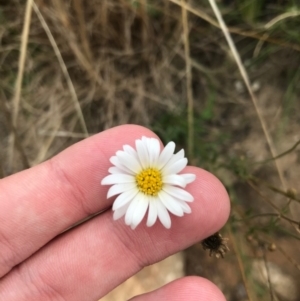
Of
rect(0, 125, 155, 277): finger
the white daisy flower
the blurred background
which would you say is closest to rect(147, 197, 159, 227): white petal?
the white daisy flower

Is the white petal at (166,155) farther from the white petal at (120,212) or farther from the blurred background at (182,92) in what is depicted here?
the blurred background at (182,92)

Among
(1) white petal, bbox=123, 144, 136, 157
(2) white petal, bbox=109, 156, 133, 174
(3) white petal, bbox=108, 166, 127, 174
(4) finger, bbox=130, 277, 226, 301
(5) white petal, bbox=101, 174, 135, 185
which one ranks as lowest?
(4) finger, bbox=130, 277, 226, 301

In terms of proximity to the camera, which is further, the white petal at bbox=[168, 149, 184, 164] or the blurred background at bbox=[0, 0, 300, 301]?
the blurred background at bbox=[0, 0, 300, 301]

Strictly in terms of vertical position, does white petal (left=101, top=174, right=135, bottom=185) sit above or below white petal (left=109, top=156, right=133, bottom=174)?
below

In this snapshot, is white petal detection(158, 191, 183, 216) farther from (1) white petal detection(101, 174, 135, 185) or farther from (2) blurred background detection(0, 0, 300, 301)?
(2) blurred background detection(0, 0, 300, 301)

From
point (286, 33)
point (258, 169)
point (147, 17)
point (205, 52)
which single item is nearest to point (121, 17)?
point (147, 17)

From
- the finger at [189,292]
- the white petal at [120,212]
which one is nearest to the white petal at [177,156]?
the white petal at [120,212]

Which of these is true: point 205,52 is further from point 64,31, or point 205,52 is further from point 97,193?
point 97,193
